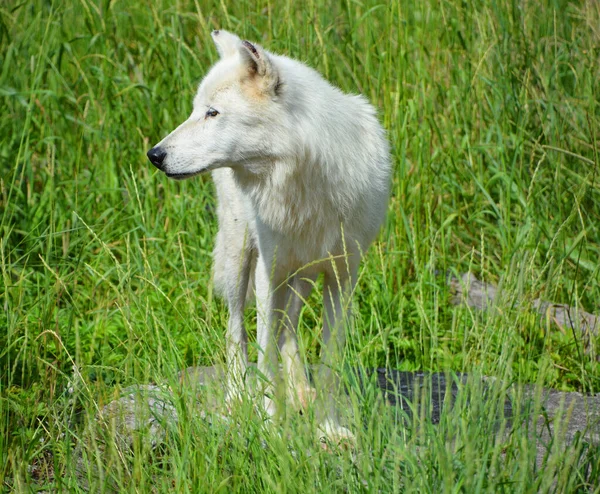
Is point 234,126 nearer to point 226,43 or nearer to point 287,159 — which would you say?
point 287,159

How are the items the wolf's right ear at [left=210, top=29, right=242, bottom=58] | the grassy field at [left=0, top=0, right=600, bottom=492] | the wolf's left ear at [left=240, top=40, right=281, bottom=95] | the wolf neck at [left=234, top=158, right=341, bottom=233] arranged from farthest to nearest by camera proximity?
the grassy field at [left=0, top=0, right=600, bottom=492] < the wolf's right ear at [left=210, top=29, right=242, bottom=58] < the wolf neck at [left=234, top=158, right=341, bottom=233] < the wolf's left ear at [left=240, top=40, right=281, bottom=95]

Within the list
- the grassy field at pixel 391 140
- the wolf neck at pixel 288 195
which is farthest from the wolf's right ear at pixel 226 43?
the grassy field at pixel 391 140

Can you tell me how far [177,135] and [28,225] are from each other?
5.89 ft

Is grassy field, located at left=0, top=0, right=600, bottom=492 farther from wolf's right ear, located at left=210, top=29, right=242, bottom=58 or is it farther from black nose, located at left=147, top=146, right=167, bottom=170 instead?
black nose, located at left=147, top=146, right=167, bottom=170

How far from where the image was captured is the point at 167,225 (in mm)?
5023

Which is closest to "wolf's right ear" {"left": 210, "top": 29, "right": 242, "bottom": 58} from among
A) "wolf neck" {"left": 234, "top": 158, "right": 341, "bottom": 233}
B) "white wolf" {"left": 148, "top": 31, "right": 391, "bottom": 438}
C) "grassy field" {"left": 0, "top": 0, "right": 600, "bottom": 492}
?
"white wolf" {"left": 148, "top": 31, "right": 391, "bottom": 438}

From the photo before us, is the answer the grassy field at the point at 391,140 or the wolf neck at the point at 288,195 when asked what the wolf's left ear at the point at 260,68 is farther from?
the grassy field at the point at 391,140

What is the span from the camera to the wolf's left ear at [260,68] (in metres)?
3.29

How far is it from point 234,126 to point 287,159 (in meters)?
0.25

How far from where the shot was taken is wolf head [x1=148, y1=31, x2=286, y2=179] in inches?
131

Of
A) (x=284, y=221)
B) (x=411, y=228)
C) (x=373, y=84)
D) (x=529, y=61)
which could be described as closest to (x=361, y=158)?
(x=284, y=221)

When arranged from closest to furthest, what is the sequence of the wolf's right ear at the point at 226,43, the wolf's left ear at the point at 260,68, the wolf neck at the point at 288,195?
the wolf's left ear at the point at 260,68
the wolf neck at the point at 288,195
the wolf's right ear at the point at 226,43

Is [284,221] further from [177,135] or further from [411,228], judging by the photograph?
[411,228]

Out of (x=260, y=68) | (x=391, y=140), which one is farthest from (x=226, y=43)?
(x=391, y=140)
